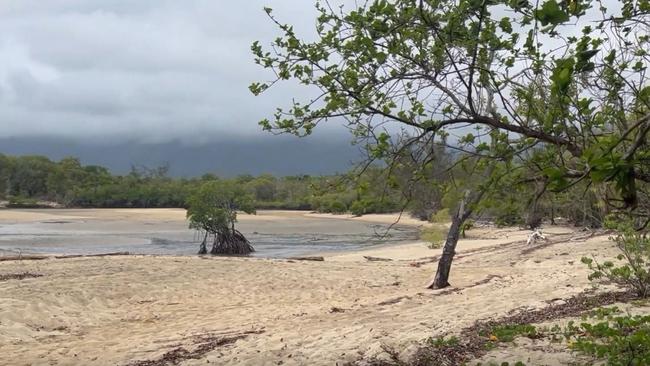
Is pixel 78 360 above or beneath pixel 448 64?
beneath

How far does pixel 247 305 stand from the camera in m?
12.9

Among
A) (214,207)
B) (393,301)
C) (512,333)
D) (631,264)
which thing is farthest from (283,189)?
(512,333)

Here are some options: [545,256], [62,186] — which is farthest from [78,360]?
[62,186]

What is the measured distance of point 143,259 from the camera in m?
20.5

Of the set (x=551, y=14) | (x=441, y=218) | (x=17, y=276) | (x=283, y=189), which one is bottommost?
(x=17, y=276)

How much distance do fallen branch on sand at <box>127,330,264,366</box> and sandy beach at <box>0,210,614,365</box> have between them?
2.0 inches

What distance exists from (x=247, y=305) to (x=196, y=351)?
4.97 meters

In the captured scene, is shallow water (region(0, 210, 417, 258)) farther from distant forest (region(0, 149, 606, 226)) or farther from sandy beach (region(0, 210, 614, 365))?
sandy beach (region(0, 210, 614, 365))

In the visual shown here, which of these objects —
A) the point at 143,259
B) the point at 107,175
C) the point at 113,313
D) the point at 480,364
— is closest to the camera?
the point at 480,364

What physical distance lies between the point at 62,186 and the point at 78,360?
88083 mm

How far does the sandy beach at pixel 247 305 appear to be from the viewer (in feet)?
26.0

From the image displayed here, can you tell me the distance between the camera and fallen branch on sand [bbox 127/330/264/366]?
24.3ft

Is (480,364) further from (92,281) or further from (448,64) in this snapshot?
(92,281)

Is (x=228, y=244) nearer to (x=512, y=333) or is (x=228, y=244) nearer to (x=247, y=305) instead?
(x=247, y=305)
